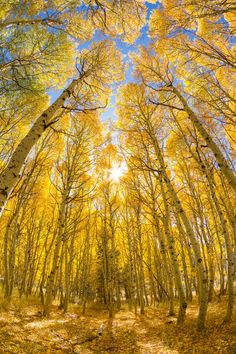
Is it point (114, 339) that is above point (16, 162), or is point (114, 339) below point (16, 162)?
below

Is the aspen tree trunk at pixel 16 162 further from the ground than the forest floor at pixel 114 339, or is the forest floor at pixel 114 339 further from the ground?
the aspen tree trunk at pixel 16 162

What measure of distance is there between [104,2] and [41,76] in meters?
2.67

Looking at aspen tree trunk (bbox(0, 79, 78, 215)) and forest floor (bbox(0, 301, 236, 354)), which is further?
forest floor (bbox(0, 301, 236, 354))

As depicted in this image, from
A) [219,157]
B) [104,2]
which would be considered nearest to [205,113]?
[219,157]

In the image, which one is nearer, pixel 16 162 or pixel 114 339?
pixel 16 162

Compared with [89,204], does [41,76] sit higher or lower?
higher

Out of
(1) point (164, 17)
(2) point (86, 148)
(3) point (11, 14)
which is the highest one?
(1) point (164, 17)

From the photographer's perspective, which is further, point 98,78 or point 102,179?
point 102,179

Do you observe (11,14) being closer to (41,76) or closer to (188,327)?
(41,76)

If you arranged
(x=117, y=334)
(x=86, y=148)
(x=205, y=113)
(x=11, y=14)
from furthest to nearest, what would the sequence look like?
(x=86, y=148)
(x=205, y=113)
(x=117, y=334)
(x=11, y=14)

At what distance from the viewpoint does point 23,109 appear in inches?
291

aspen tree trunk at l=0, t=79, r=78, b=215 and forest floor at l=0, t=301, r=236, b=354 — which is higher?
aspen tree trunk at l=0, t=79, r=78, b=215

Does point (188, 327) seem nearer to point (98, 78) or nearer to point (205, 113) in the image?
point (205, 113)

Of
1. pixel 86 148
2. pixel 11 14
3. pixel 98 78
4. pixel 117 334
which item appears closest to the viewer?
pixel 11 14
